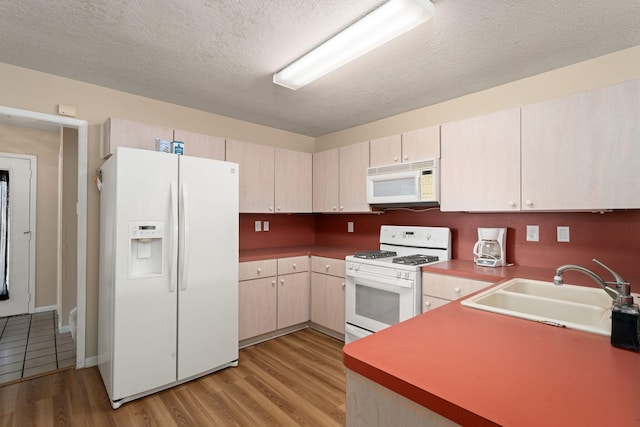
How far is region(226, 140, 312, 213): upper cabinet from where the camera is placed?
10.8ft

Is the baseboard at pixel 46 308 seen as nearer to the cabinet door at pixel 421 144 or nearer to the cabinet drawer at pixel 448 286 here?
the cabinet drawer at pixel 448 286

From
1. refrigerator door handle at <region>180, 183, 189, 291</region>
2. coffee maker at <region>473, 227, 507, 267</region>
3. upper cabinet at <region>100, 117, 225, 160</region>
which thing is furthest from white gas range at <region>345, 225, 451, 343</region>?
upper cabinet at <region>100, 117, 225, 160</region>

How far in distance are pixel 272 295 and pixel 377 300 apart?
3.69 ft

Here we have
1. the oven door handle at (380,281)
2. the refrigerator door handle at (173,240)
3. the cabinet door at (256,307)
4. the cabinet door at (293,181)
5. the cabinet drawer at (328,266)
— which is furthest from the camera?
the cabinet door at (293,181)

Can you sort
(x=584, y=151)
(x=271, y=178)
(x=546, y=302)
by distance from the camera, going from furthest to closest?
(x=271, y=178), (x=584, y=151), (x=546, y=302)

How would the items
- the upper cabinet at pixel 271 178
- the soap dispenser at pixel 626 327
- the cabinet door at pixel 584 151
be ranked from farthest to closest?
the upper cabinet at pixel 271 178 → the cabinet door at pixel 584 151 → the soap dispenser at pixel 626 327

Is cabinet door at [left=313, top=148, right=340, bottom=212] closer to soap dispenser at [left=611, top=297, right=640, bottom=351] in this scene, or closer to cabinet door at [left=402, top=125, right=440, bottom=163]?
cabinet door at [left=402, top=125, right=440, bottom=163]

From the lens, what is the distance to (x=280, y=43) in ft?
6.75

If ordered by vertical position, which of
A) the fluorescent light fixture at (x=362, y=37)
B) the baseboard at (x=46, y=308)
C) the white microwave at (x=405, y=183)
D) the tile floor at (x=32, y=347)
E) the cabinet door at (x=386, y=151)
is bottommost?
the tile floor at (x=32, y=347)

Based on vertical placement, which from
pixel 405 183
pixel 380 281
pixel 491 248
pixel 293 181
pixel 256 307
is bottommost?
pixel 256 307

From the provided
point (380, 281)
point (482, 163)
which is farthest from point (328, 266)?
point (482, 163)

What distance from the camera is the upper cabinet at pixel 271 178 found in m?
A: 3.31

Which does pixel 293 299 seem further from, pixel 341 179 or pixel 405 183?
pixel 405 183

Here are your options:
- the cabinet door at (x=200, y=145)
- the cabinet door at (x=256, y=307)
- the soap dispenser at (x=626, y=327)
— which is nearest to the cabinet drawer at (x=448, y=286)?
the soap dispenser at (x=626, y=327)
